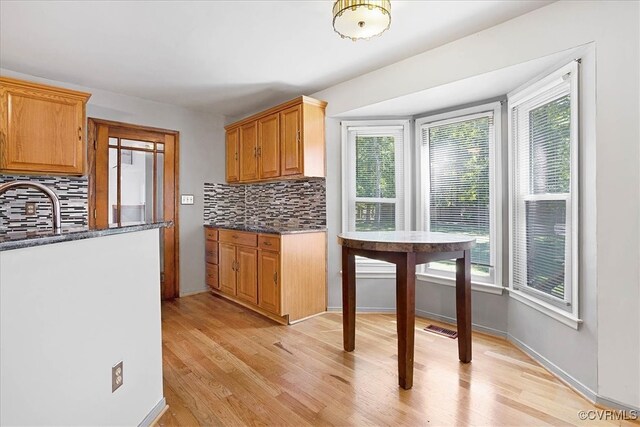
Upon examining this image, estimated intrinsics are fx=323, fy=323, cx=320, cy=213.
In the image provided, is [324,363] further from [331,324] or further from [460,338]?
[460,338]

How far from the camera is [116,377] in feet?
4.65

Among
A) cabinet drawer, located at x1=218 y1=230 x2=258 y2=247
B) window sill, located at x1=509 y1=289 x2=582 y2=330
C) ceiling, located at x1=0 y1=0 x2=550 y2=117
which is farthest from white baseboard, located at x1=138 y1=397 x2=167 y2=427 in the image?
window sill, located at x1=509 y1=289 x2=582 y2=330

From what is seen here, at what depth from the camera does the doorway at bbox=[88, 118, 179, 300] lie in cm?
344

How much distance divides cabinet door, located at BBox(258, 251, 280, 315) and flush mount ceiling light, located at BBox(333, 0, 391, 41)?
1961mm

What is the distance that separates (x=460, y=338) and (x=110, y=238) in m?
2.21

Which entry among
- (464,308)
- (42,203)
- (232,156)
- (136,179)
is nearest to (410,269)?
(464,308)

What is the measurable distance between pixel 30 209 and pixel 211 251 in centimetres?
177

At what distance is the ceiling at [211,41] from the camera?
2014 mm

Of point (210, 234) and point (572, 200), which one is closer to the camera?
point (572, 200)

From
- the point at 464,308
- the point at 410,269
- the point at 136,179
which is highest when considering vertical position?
the point at 136,179

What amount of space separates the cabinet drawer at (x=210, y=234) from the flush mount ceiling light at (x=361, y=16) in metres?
2.86

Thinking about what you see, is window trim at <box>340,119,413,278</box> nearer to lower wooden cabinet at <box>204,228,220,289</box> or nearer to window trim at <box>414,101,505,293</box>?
window trim at <box>414,101,505,293</box>

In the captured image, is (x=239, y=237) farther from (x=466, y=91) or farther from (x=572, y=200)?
(x=572, y=200)

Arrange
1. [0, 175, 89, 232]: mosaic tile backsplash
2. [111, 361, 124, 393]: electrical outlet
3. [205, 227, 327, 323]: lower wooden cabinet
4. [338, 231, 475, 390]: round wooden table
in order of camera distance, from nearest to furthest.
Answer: [111, 361, 124, 393]: electrical outlet → [338, 231, 475, 390]: round wooden table → [0, 175, 89, 232]: mosaic tile backsplash → [205, 227, 327, 323]: lower wooden cabinet
